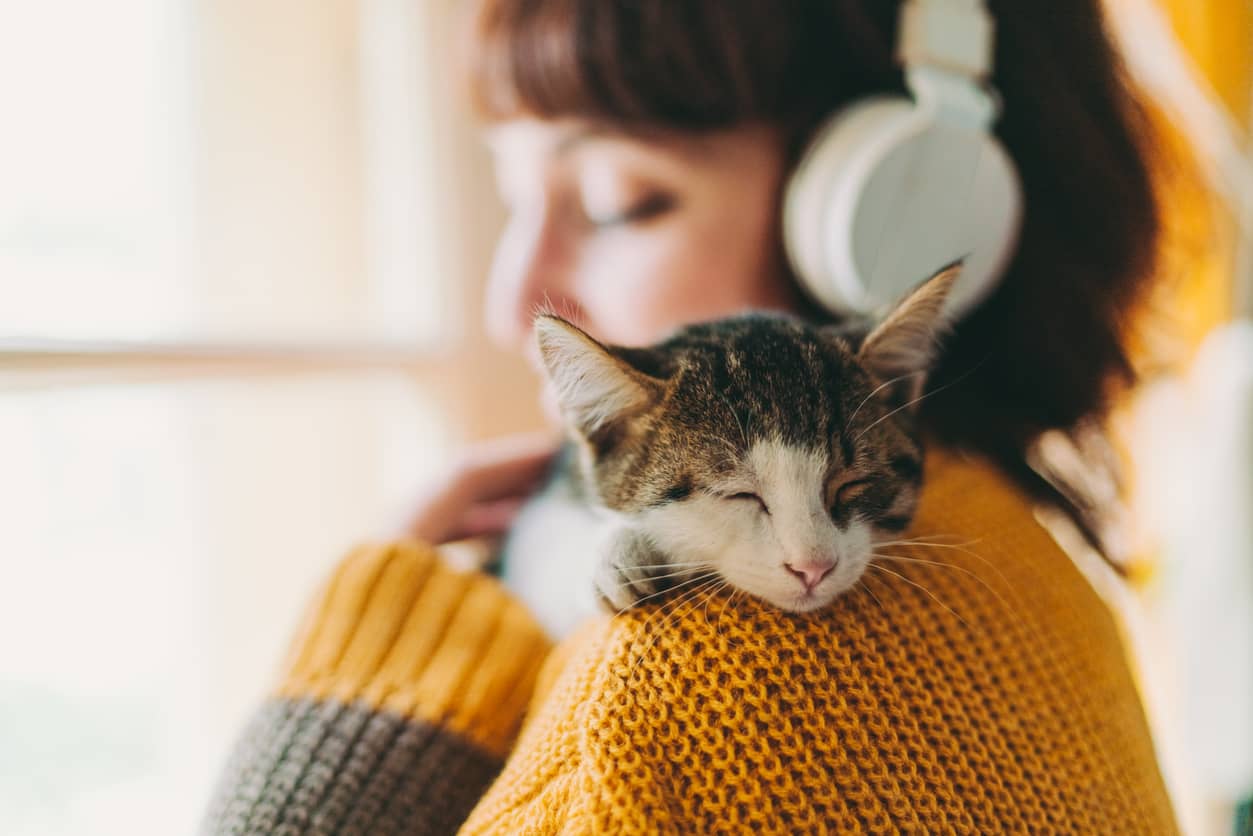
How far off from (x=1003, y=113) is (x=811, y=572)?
0.60 m

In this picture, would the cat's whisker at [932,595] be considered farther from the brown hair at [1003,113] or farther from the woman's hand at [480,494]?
the woman's hand at [480,494]

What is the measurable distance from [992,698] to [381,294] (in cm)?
123

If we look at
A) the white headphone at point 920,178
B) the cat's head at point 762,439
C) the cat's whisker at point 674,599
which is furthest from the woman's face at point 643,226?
the cat's whisker at point 674,599

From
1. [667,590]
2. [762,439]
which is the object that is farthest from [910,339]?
[667,590]

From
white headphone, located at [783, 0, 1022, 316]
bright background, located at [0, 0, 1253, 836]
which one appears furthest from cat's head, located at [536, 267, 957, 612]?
bright background, located at [0, 0, 1253, 836]

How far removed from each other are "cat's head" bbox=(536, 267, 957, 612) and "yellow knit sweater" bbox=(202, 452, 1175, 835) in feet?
0.12

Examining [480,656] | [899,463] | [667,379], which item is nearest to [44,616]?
[480,656]

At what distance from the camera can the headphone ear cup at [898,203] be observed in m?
0.66

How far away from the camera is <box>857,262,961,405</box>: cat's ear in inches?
22.0

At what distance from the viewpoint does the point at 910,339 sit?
612 mm

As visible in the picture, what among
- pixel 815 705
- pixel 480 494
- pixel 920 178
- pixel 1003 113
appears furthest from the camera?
pixel 480 494

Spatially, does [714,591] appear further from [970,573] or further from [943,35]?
[943,35]

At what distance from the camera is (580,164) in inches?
32.9

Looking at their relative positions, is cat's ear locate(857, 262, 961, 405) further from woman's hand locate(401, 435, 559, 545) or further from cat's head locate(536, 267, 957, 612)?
woman's hand locate(401, 435, 559, 545)
